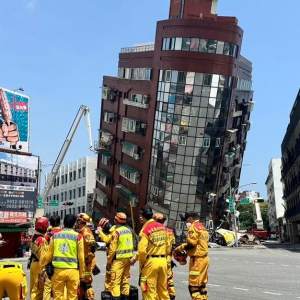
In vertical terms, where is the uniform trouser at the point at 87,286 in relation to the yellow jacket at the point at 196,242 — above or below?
below

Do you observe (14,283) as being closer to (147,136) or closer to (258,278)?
(258,278)

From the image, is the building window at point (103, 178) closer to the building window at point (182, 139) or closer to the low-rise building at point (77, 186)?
the low-rise building at point (77, 186)

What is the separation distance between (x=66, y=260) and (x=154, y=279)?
65.8 inches

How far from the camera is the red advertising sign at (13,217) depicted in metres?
43.3

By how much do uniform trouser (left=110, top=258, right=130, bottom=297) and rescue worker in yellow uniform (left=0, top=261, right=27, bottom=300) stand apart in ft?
8.49

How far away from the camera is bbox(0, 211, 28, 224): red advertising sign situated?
4331 centimetres

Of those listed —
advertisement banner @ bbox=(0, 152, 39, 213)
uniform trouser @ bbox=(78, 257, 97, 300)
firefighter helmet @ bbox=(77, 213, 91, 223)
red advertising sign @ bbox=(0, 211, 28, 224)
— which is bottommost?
uniform trouser @ bbox=(78, 257, 97, 300)

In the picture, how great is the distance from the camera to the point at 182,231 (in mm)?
62875

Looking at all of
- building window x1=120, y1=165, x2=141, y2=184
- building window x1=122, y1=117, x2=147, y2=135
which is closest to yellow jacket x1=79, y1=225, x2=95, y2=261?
building window x1=122, y1=117, x2=147, y2=135

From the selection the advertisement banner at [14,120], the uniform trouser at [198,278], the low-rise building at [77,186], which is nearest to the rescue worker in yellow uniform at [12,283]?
the uniform trouser at [198,278]

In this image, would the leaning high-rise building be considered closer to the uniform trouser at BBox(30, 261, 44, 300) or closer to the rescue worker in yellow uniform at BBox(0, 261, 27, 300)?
the uniform trouser at BBox(30, 261, 44, 300)

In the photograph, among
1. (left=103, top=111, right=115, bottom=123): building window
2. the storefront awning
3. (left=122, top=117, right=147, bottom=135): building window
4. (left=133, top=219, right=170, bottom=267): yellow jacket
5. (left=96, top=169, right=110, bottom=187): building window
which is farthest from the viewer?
(left=96, top=169, right=110, bottom=187): building window

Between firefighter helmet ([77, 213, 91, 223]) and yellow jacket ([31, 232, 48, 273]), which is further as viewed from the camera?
firefighter helmet ([77, 213, 91, 223])

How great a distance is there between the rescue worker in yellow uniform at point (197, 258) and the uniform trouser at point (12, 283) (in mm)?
3688
